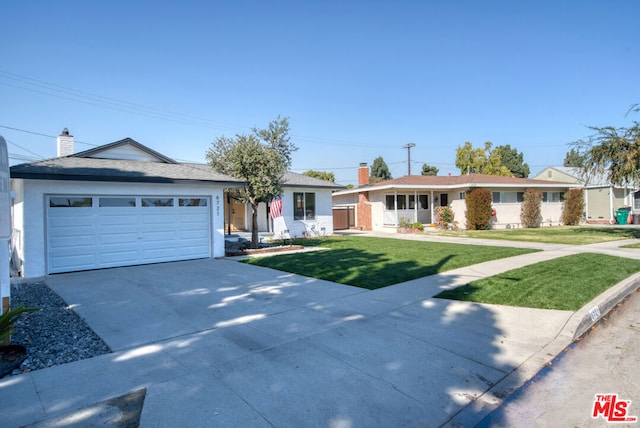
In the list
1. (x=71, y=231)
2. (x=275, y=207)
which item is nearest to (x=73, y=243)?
(x=71, y=231)

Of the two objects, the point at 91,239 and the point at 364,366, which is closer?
the point at 364,366

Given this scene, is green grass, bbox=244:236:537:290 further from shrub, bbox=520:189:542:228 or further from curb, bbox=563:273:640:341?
shrub, bbox=520:189:542:228

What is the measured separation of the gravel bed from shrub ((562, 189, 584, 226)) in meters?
30.1

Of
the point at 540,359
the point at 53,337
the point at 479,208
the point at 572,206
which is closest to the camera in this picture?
the point at 540,359

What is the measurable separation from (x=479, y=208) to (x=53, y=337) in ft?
73.9

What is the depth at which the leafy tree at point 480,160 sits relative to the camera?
137ft

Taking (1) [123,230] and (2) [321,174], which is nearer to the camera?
(1) [123,230]

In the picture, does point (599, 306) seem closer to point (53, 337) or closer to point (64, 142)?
point (53, 337)

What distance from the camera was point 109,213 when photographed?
10.6m

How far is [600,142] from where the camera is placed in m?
17.0

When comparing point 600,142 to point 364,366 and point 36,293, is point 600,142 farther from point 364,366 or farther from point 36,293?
point 36,293

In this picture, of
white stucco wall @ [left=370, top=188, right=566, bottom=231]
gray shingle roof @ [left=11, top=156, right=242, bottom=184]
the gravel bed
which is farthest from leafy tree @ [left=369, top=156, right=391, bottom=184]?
the gravel bed

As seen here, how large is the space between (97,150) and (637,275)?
55.5 ft

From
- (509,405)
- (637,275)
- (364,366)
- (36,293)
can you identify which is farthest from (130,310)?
(637,275)
